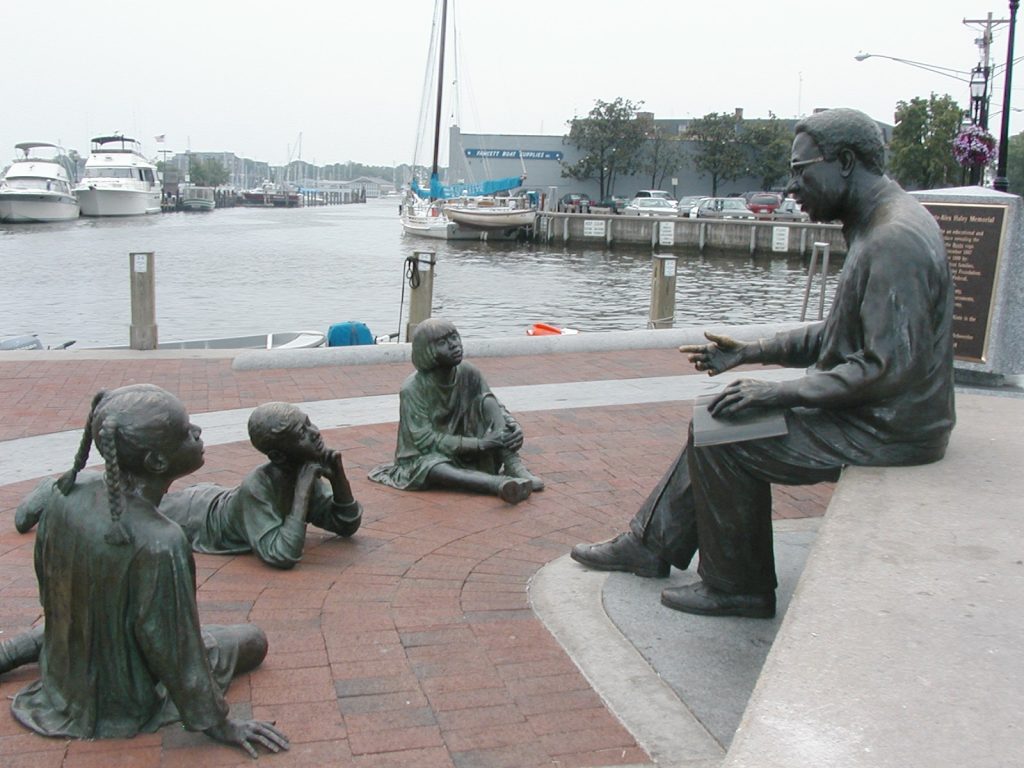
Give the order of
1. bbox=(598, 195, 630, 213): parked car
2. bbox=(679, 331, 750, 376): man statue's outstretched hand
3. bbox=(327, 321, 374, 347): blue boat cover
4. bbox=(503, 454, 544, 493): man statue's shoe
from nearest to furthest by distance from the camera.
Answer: bbox=(679, 331, 750, 376): man statue's outstretched hand → bbox=(503, 454, 544, 493): man statue's shoe → bbox=(327, 321, 374, 347): blue boat cover → bbox=(598, 195, 630, 213): parked car

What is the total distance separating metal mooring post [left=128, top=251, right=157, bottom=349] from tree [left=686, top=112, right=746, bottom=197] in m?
62.2

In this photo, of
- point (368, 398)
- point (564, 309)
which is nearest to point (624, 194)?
point (564, 309)

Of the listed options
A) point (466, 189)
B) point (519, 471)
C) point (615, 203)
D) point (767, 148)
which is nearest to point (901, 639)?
point (519, 471)

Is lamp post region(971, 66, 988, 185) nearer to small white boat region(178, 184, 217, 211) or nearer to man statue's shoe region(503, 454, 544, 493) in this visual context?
man statue's shoe region(503, 454, 544, 493)

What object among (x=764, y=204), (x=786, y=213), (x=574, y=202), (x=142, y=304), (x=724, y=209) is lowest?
(x=142, y=304)

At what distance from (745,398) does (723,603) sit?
92 centimetres

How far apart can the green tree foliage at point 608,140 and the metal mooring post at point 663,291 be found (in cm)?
5731

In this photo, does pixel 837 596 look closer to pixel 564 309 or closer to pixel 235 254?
pixel 564 309

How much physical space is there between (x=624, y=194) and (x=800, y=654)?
73.9m

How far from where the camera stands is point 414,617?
433 centimetres

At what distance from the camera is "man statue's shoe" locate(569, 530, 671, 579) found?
4625 millimetres

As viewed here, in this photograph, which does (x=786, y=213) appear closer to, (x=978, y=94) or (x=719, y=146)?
(x=719, y=146)

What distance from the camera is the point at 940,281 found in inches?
147

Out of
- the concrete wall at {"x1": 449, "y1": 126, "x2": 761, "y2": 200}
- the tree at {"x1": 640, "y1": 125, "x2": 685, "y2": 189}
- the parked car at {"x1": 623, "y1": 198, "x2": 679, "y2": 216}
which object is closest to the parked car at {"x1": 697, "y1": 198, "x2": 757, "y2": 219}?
the parked car at {"x1": 623, "y1": 198, "x2": 679, "y2": 216}
